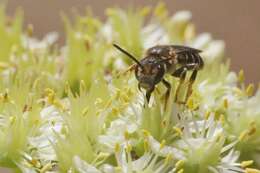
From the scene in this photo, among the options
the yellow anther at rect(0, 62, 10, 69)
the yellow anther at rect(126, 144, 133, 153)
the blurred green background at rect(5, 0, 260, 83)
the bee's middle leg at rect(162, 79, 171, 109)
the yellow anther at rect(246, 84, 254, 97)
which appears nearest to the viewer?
the yellow anther at rect(126, 144, 133, 153)

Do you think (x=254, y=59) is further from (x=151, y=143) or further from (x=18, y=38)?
(x=151, y=143)

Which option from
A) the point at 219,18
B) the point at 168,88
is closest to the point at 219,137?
the point at 168,88

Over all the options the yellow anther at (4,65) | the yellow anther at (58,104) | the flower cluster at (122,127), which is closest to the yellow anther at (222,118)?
the flower cluster at (122,127)

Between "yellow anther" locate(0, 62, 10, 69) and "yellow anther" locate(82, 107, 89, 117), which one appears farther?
"yellow anther" locate(0, 62, 10, 69)

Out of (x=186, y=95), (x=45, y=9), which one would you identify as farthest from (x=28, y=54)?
(x=45, y=9)

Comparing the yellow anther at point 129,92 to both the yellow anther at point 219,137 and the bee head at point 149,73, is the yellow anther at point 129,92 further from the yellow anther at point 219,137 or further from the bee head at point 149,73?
the yellow anther at point 219,137

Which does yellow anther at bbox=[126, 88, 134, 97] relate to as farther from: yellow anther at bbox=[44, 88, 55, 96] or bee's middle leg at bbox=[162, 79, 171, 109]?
yellow anther at bbox=[44, 88, 55, 96]

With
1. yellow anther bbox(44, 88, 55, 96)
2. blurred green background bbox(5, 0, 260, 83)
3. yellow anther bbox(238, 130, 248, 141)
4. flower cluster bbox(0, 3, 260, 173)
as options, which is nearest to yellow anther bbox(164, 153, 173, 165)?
flower cluster bbox(0, 3, 260, 173)

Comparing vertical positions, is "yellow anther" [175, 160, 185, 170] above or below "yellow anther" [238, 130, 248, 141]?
below
